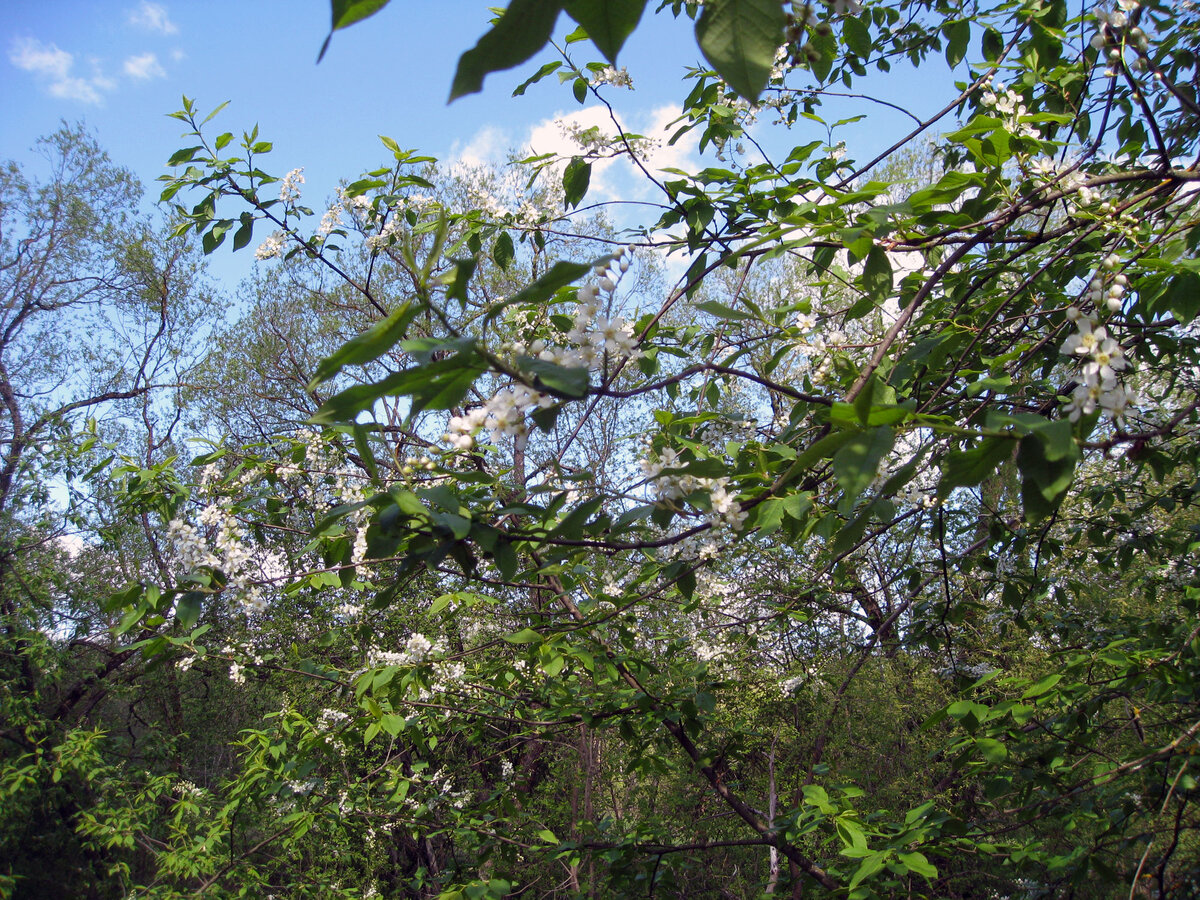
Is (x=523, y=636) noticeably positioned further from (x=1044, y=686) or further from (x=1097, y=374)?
A: (x=1097, y=374)

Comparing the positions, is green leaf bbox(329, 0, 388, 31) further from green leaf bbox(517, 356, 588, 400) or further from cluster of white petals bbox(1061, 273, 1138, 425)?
cluster of white petals bbox(1061, 273, 1138, 425)

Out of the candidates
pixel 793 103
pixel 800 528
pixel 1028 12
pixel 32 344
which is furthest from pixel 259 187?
pixel 32 344

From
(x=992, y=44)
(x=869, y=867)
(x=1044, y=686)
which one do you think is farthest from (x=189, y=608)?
(x=992, y=44)

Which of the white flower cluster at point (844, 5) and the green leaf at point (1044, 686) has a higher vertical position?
the white flower cluster at point (844, 5)

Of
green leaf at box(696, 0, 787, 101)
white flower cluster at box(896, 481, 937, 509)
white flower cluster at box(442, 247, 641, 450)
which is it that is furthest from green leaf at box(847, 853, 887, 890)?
green leaf at box(696, 0, 787, 101)

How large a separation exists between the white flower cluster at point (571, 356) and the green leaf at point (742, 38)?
0.44 meters

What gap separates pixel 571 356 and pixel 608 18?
56cm

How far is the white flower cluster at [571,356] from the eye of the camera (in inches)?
33.1

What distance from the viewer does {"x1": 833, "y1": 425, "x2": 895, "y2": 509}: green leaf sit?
1.94ft

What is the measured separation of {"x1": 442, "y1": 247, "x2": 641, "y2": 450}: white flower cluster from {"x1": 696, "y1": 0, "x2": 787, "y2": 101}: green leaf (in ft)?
1.45

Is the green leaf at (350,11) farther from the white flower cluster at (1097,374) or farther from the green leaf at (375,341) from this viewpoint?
the white flower cluster at (1097,374)

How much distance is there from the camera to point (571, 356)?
0.91 metres

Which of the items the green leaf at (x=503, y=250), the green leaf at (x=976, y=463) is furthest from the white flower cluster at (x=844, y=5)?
the green leaf at (x=503, y=250)

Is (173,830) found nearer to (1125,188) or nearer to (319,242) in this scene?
(319,242)
